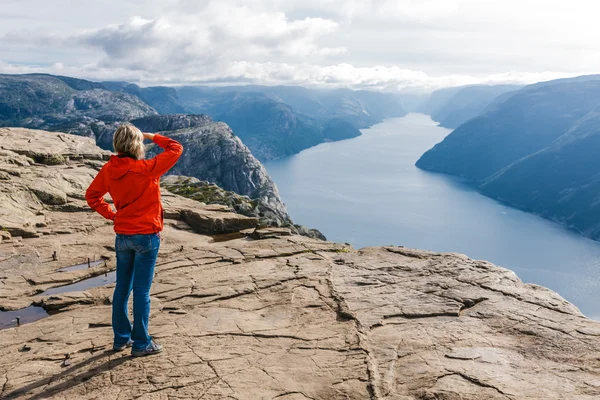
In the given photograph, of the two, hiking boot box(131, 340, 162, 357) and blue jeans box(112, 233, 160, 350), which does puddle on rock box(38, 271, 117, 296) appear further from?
hiking boot box(131, 340, 162, 357)

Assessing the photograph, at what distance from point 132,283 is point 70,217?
58.3 feet

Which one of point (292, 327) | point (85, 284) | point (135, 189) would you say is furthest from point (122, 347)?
point (85, 284)

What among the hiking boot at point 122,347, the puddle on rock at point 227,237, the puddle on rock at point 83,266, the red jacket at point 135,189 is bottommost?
the puddle on rock at point 83,266

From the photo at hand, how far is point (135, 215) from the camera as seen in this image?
8.85 m

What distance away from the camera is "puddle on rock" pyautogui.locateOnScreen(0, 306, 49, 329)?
12695 millimetres

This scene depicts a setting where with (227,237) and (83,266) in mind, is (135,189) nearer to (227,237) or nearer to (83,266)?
(83,266)

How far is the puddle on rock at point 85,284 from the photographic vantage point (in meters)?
15.5

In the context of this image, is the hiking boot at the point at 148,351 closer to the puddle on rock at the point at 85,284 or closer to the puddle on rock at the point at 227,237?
the puddle on rock at the point at 85,284

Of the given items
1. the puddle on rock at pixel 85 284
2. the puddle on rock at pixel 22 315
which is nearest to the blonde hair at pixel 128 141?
the puddle on rock at pixel 22 315

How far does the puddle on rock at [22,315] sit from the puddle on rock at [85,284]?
5.02 ft

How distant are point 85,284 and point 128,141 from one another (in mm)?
10201

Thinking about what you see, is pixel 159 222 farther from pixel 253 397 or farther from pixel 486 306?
pixel 486 306

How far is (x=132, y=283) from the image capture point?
31.4ft

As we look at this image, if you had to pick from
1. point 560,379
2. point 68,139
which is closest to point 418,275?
point 560,379
